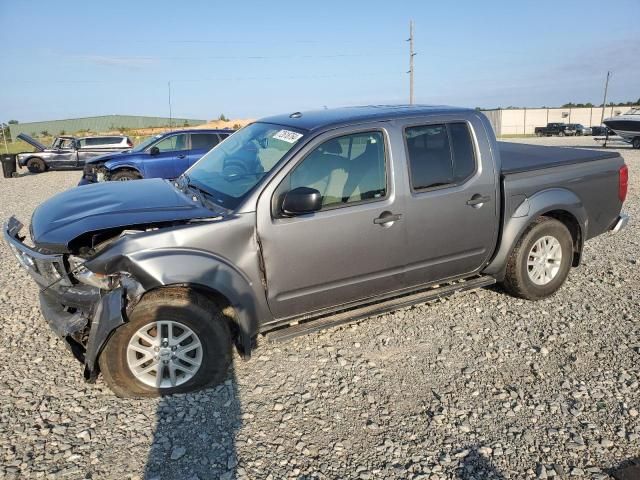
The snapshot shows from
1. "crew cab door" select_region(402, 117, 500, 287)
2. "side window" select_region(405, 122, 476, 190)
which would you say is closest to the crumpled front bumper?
"crew cab door" select_region(402, 117, 500, 287)

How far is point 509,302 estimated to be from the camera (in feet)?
15.1

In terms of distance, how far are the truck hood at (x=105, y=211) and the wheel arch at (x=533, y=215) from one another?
261cm

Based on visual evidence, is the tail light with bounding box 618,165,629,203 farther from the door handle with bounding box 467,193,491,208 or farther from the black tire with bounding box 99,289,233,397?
the black tire with bounding box 99,289,233,397

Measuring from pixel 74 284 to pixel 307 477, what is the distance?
2025 mm

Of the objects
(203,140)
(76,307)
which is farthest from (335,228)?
(203,140)

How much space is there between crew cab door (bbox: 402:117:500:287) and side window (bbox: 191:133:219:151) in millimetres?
9699

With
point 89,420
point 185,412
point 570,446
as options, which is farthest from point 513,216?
point 89,420

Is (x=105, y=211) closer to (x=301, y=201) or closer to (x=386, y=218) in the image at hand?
(x=301, y=201)

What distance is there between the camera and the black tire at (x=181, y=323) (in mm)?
2998

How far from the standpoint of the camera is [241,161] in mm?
3809

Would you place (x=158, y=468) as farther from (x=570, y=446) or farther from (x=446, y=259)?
(x=446, y=259)

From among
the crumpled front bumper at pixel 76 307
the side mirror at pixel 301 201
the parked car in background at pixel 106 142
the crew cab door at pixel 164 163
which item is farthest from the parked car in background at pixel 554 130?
the crumpled front bumper at pixel 76 307

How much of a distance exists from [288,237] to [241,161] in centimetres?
93

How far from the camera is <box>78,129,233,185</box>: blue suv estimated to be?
11.8 metres
